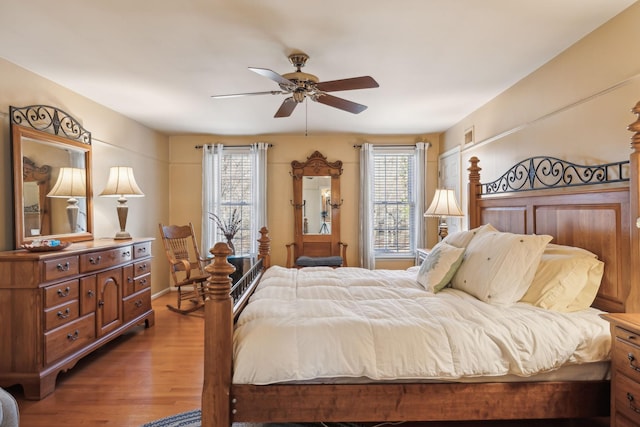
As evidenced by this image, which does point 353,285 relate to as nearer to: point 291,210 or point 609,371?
point 609,371

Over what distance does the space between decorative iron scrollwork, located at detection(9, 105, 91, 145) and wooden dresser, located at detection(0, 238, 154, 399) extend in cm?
108

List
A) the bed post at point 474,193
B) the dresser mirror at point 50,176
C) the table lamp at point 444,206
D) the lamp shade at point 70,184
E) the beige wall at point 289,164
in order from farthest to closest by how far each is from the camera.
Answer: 1. the beige wall at point 289,164
2. the table lamp at point 444,206
3. the bed post at point 474,193
4. the lamp shade at point 70,184
5. the dresser mirror at point 50,176

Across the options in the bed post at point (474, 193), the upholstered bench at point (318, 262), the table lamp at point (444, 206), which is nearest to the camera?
the bed post at point (474, 193)

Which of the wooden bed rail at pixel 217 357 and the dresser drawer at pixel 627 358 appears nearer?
the dresser drawer at pixel 627 358

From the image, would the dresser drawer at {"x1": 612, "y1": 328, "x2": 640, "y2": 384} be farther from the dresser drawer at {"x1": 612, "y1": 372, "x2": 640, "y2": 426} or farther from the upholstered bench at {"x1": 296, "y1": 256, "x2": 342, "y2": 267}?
the upholstered bench at {"x1": 296, "y1": 256, "x2": 342, "y2": 267}

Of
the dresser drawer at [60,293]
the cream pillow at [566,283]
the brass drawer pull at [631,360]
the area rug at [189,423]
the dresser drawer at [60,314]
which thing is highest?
the cream pillow at [566,283]

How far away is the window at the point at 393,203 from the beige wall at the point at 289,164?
24 cm

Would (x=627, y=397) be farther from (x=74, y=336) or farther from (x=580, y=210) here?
(x=74, y=336)

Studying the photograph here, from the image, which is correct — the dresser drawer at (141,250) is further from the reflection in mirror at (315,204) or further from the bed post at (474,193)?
the bed post at (474,193)

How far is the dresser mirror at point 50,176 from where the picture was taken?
2738 millimetres

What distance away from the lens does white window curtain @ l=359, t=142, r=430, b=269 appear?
17.1 ft

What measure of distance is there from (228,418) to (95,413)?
3.80ft

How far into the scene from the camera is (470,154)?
417 cm

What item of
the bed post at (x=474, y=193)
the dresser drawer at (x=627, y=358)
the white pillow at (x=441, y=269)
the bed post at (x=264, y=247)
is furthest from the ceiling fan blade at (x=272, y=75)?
the dresser drawer at (x=627, y=358)
